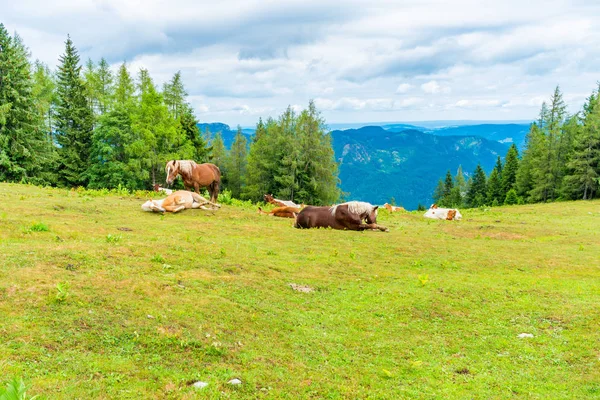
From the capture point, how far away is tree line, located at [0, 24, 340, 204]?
36.4m

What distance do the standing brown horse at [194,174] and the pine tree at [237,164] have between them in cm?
4810

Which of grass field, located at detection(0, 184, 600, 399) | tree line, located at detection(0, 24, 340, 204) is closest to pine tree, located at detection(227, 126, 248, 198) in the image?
tree line, located at detection(0, 24, 340, 204)

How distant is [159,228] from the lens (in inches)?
506

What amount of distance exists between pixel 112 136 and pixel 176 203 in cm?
3353

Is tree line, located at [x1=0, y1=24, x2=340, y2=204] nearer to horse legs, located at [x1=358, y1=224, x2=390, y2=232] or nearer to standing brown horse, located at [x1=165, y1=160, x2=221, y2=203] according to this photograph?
standing brown horse, located at [x1=165, y1=160, x2=221, y2=203]

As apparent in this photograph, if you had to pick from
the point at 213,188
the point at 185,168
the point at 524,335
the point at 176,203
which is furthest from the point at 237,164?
the point at 524,335

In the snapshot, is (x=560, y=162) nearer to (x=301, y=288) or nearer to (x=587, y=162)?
(x=587, y=162)

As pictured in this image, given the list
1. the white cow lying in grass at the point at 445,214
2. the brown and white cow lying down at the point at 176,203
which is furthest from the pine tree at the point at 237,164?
the brown and white cow lying down at the point at 176,203

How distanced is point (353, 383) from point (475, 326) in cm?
346

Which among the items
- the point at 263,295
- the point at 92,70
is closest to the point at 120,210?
the point at 263,295

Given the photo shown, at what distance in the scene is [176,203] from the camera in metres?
16.8

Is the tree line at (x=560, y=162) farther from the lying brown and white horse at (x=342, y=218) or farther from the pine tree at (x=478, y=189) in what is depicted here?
the lying brown and white horse at (x=342, y=218)

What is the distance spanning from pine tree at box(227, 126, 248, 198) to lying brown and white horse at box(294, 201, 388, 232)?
52602 millimetres

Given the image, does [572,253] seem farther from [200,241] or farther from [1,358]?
[1,358]
